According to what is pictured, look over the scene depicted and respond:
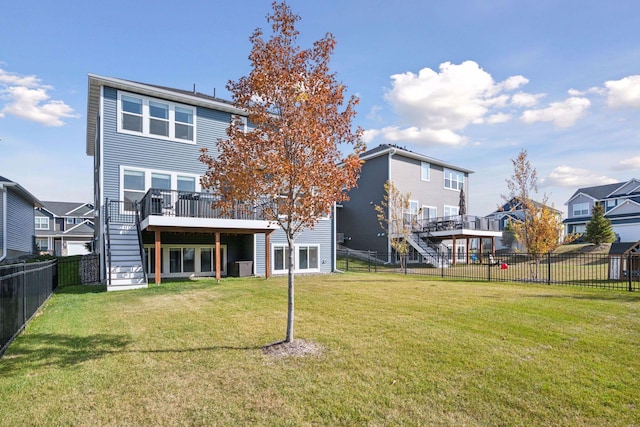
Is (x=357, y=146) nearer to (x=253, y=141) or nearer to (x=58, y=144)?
(x=253, y=141)

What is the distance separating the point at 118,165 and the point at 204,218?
4.71 m

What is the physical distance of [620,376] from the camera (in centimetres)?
467

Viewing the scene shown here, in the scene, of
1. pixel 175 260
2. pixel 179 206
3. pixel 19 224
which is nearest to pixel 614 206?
pixel 175 260

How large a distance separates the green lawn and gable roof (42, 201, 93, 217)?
4752cm

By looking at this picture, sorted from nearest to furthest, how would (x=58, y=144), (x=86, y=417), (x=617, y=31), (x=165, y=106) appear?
(x=86, y=417) < (x=617, y=31) < (x=165, y=106) < (x=58, y=144)

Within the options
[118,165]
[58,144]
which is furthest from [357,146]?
[58,144]

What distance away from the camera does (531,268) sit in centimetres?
1720

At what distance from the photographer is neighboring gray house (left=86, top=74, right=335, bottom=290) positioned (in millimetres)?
13617

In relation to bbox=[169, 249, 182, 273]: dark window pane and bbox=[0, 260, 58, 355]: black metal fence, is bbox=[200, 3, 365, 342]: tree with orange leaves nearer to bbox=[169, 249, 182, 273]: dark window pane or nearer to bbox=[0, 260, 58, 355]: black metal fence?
bbox=[0, 260, 58, 355]: black metal fence

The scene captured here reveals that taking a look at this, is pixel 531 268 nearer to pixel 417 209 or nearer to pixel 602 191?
pixel 417 209

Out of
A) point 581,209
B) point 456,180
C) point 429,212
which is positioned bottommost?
point 429,212

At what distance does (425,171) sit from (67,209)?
48.2 metres

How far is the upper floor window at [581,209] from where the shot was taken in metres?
46.2

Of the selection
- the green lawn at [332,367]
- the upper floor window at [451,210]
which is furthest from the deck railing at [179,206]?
the upper floor window at [451,210]
